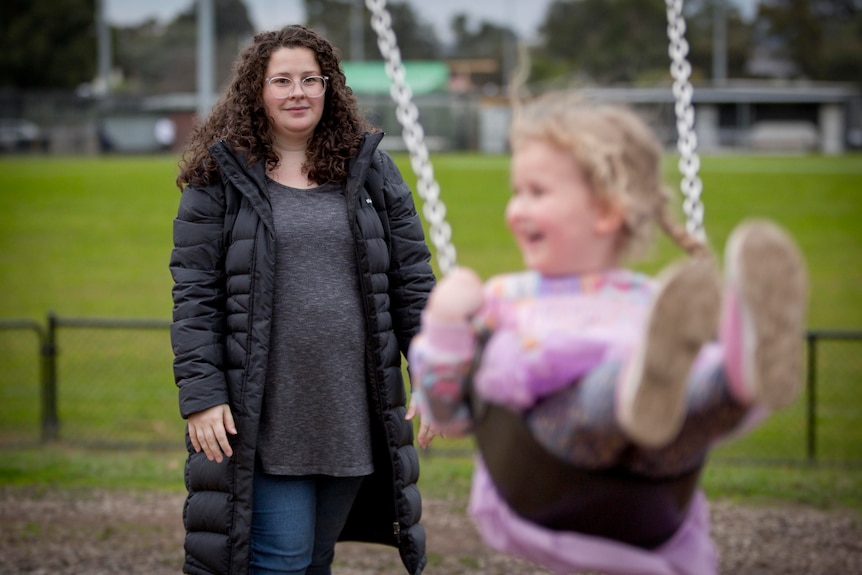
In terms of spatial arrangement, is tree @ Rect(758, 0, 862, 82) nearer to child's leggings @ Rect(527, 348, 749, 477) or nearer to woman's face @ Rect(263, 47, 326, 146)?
woman's face @ Rect(263, 47, 326, 146)

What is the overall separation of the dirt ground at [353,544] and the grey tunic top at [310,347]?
81.0 inches

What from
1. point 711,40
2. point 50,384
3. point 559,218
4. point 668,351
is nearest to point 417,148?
point 559,218

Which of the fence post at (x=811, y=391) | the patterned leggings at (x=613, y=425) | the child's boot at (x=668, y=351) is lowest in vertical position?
the fence post at (x=811, y=391)

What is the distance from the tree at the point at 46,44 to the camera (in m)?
54.1

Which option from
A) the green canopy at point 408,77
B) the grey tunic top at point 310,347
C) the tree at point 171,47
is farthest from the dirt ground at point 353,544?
the tree at point 171,47

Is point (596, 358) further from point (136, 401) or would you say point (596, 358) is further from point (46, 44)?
point (46, 44)

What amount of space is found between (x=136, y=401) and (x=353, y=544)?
4.62 m

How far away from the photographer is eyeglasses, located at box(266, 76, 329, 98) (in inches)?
116

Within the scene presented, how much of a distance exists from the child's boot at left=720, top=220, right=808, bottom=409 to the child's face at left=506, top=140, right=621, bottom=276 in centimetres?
28

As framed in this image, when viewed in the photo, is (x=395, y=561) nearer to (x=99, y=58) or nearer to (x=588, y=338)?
(x=588, y=338)

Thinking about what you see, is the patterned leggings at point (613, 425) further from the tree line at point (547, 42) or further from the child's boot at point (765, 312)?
the tree line at point (547, 42)

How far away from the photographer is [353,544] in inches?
210

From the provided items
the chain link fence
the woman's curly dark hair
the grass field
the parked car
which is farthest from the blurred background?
the woman's curly dark hair

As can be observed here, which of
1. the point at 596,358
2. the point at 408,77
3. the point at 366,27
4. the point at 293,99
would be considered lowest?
the point at 596,358
